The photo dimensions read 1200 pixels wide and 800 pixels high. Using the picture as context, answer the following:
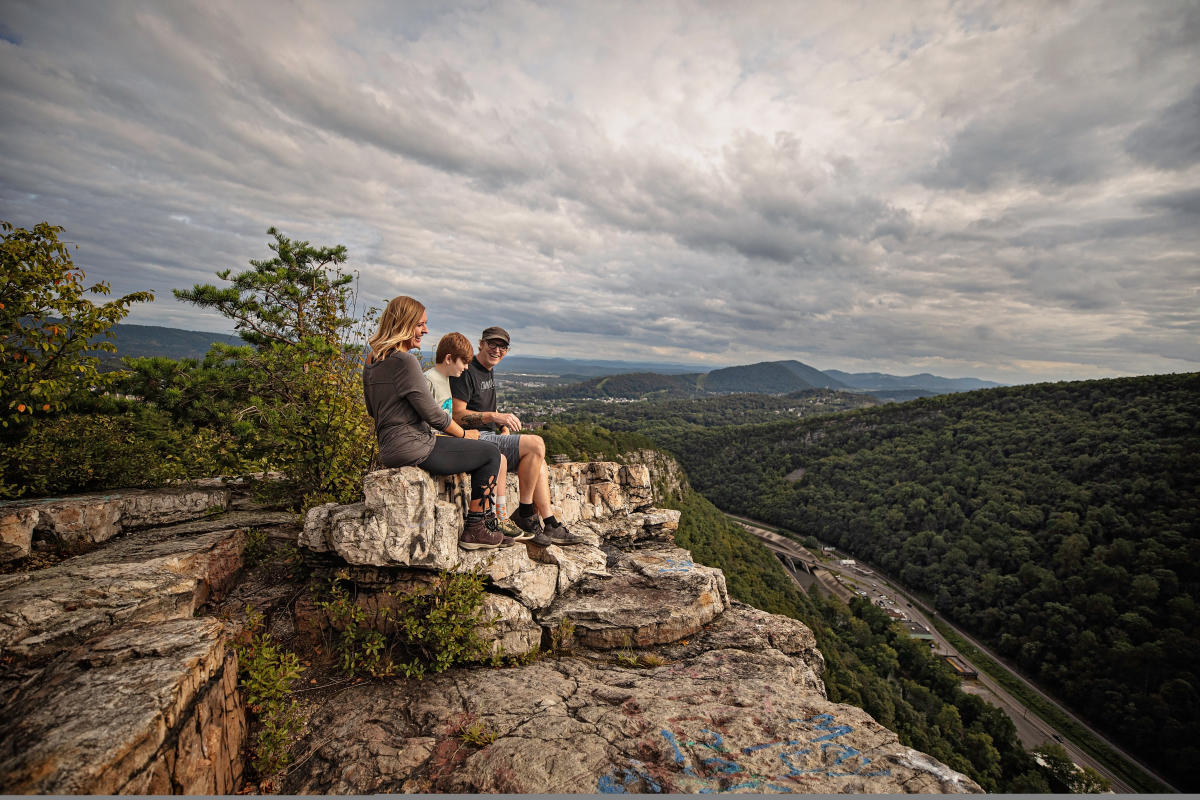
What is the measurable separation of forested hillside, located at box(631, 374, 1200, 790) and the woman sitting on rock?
77.6m

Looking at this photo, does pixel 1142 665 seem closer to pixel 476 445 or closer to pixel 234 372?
pixel 476 445

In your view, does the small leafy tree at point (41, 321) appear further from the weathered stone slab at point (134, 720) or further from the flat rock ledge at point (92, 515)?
the weathered stone slab at point (134, 720)

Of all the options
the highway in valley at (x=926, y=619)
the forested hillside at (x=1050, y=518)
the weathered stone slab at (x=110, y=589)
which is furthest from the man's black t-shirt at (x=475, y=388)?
the forested hillside at (x=1050, y=518)

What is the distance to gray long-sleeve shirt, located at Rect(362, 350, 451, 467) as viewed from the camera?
215 inches

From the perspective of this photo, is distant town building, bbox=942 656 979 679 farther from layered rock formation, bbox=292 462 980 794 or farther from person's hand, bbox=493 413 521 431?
person's hand, bbox=493 413 521 431

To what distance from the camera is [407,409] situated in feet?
18.8

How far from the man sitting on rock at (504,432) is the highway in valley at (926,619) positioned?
127ft

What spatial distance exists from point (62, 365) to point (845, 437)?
150198mm

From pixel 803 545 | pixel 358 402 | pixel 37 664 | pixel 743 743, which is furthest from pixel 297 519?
pixel 803 545

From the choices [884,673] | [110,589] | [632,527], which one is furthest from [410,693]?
[884,673]

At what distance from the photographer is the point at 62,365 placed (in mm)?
5781

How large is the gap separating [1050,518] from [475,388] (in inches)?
3889

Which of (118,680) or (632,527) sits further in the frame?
(632,527)

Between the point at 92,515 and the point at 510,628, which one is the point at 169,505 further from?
the point at 510,628
